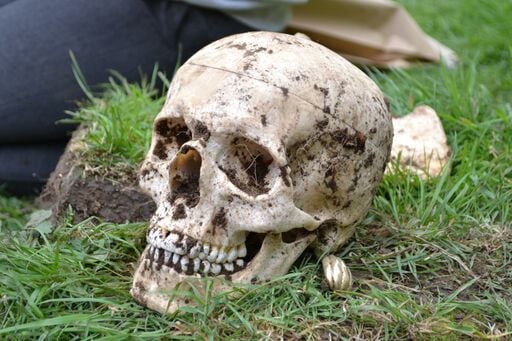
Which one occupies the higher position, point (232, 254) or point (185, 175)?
point (185, 175)

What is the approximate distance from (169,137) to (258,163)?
0.34m

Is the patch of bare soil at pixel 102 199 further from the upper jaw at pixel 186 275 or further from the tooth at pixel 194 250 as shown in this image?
the tooth at pixel 194 250

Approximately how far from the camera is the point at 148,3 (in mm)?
4109

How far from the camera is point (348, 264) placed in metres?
2.77

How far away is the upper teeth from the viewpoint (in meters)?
2.45

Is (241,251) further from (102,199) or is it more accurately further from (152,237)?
(102,199)

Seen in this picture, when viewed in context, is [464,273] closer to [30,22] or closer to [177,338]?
[177,338]

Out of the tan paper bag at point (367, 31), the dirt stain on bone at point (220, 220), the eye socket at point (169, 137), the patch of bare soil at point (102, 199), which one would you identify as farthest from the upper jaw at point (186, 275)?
the tan paper bag at point (367, 31)

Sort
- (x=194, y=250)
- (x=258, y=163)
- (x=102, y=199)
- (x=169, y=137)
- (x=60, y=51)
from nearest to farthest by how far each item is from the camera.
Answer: (x=194, y=250) → (x=258, y=163) → (x=169, y=137) → (x=102, y=199) → (x=60, y=51)

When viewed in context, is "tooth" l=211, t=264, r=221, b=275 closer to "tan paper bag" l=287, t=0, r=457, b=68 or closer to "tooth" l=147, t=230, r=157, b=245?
"tooth" l=147, t=230, r=157, b=245

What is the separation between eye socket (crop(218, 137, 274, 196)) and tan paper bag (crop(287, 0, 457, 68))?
85.5 inches

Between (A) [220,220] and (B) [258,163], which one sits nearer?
(A) [220,220]

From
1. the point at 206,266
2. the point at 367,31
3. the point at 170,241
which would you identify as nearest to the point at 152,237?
the point at 170,241

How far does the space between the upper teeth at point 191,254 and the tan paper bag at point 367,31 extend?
A: 232 centimetres
